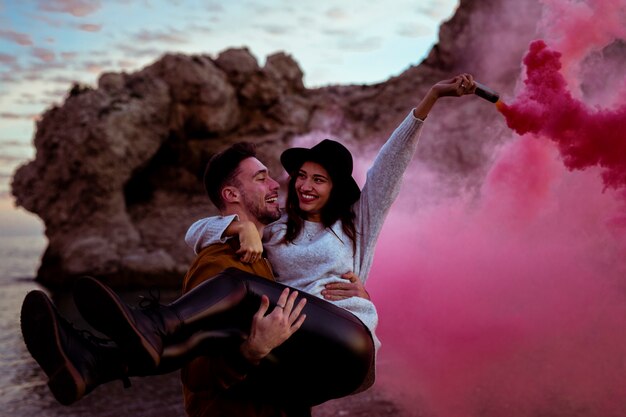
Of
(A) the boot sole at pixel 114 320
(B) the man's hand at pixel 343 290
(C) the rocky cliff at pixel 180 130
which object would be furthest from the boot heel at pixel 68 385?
(C) the rocky cliff at pixel 180 130

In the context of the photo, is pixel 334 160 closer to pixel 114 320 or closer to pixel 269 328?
pixel 269 328

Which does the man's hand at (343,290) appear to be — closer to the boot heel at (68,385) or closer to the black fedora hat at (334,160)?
the black fedora hat at (334,160)

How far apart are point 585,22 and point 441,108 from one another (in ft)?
40.8

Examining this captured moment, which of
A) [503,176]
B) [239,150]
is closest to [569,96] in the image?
[503,176]

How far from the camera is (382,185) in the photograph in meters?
3.66

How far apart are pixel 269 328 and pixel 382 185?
4.07 ft

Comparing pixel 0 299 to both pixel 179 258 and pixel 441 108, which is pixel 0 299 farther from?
pixel 441 108

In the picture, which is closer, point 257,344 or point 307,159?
point 257,344

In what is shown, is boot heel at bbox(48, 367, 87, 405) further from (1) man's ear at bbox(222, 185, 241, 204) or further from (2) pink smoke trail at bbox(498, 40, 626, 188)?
(2) pink smoke trail at bbox(498, 40, 626, 188)

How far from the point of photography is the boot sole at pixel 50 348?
252 centimetres

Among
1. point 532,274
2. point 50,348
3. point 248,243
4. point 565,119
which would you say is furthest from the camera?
point 532,274

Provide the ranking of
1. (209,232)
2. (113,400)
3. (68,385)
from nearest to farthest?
(68,385) → (209,232) → (113,400)

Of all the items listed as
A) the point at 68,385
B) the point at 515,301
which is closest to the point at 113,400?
the point at 515,301

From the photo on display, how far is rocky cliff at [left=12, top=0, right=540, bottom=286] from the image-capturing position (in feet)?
56.6
